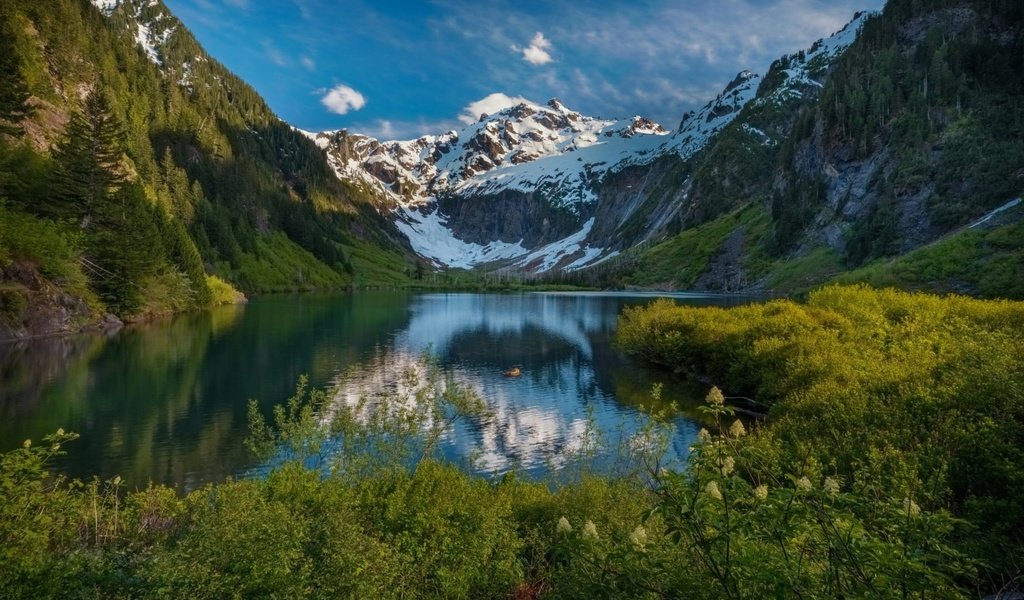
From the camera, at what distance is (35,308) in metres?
55.3

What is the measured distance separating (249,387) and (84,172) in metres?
56.6

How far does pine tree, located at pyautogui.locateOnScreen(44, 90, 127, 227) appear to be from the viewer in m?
70.2

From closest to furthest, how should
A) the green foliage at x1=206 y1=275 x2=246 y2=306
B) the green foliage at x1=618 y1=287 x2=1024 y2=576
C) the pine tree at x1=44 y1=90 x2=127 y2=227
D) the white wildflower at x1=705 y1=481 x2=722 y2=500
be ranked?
1. the white wildflower at x1=705 y1=481 x2=722 y2=500
2. the green foliage at x1=618 y1=287 x2=1024 y2=576
3. the pine tree at x1=44 y1=90 x2=127 y2=227
4. the green foliage at x1=206 y1=275 x2=246 y2=306

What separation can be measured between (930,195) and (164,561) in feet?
530

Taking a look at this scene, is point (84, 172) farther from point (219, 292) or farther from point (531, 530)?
point (531, 530)

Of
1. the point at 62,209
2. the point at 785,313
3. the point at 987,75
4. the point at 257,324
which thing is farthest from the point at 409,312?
the point at 987,75

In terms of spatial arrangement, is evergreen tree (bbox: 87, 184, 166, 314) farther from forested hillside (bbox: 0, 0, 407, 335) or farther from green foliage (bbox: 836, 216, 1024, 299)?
green foliage (bbox: 836, 216, 1024, 299)

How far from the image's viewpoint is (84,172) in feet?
241

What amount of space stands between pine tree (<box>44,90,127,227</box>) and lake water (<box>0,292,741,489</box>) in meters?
19.8

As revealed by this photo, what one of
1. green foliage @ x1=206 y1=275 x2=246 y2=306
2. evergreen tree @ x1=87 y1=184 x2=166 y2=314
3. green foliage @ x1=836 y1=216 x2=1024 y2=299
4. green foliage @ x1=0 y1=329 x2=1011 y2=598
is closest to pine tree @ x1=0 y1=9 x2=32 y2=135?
evergreen tree @ x1=87 y1=184 x2=166 y2=314

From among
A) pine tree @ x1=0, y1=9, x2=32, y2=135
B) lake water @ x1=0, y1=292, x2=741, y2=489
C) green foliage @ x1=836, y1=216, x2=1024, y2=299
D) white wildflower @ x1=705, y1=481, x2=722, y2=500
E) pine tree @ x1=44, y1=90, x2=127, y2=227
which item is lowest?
lake water @ x1=0, y1=292, x2=741, y2=489

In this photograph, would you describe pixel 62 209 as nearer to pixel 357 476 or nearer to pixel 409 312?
pixel 409 312

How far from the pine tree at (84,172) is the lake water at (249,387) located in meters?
19.8

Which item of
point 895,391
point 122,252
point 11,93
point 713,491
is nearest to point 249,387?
point 895,391
